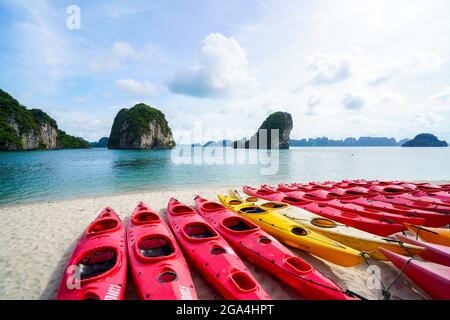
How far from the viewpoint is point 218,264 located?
4336mm

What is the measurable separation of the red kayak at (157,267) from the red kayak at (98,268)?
261mm

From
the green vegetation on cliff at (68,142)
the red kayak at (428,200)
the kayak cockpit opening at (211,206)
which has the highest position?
the green vegetation on cliff at (68,142)

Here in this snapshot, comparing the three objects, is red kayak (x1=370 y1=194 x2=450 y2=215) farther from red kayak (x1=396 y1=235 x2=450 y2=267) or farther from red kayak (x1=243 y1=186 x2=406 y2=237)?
red kayak (x1=396 y1=235 x2=450 y2=267)

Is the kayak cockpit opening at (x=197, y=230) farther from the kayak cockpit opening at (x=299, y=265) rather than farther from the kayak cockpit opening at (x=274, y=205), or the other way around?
the kayak cockpit opening at (x=274, y=205)

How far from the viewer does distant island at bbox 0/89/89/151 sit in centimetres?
7162

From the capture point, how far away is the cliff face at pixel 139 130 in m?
101

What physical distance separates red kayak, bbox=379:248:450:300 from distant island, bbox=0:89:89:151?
98.8 metres

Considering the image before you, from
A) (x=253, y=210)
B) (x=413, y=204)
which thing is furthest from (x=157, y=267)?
(x=413, y=204)

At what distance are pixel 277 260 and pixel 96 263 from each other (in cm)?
390

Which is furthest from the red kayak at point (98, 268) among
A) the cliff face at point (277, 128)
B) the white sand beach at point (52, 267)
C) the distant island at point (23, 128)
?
the cliff face at point (277, 128)

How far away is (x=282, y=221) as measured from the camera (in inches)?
254

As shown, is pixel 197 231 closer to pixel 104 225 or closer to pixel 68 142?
pixel 104 225
